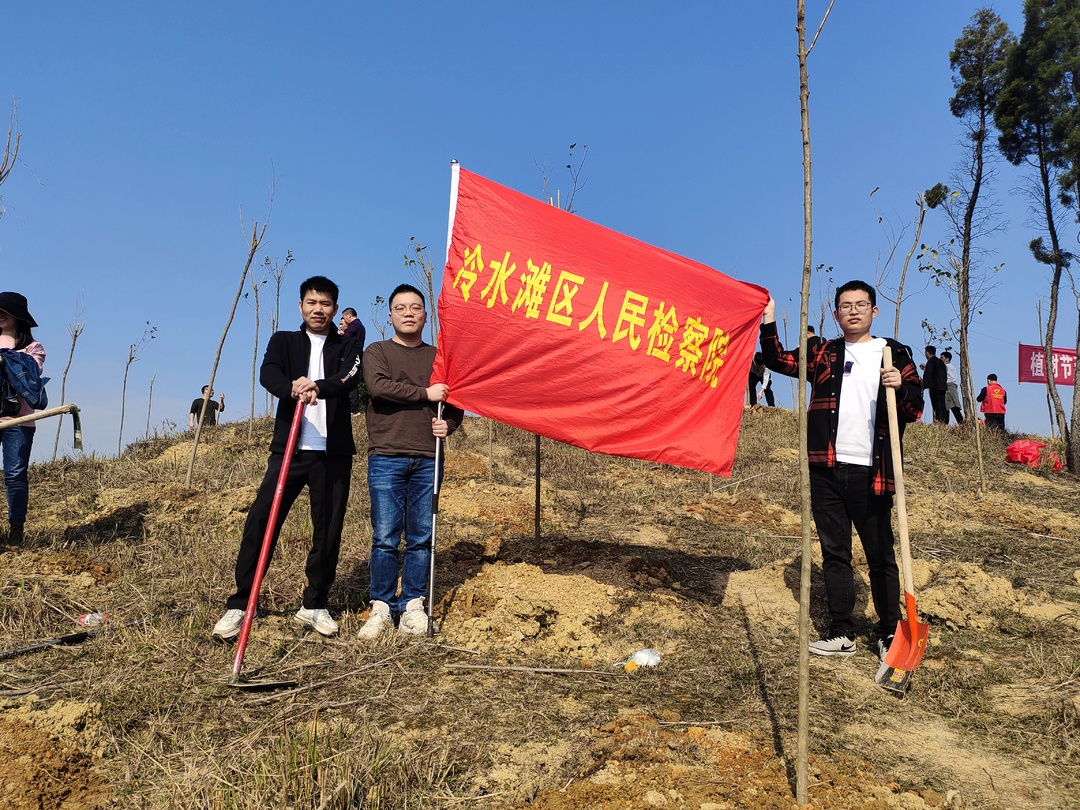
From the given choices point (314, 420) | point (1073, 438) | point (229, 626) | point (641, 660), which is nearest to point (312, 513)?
point (314, 420)

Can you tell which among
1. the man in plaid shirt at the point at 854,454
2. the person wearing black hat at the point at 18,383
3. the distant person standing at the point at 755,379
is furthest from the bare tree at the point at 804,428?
the distant person standing at the point at 755,379

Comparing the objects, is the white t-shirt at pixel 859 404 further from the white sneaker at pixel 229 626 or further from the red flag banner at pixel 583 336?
the white sneaker at pixel 229 626

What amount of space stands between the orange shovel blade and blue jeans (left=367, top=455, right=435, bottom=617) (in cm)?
267

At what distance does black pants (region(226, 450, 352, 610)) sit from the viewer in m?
3.82

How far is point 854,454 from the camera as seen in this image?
3771mm

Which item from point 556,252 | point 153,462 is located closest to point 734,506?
point 556,252

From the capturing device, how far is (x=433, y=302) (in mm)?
10812

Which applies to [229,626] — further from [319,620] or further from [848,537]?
[848,537]

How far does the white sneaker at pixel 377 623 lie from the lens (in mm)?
3818

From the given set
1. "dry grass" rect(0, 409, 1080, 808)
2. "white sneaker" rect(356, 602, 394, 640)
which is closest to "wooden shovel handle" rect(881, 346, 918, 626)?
"dry grass" rect(0, 409, 1080, 808)

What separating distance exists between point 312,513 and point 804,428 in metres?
2.89

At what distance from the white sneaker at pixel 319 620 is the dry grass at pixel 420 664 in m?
0.09

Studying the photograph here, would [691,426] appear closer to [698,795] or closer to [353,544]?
[698,795]

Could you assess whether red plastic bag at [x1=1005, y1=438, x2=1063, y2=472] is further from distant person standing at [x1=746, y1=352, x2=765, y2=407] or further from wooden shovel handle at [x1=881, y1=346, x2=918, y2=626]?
wooden shovel handle at [x1=881, y1=346, x2=918, y2=626]
